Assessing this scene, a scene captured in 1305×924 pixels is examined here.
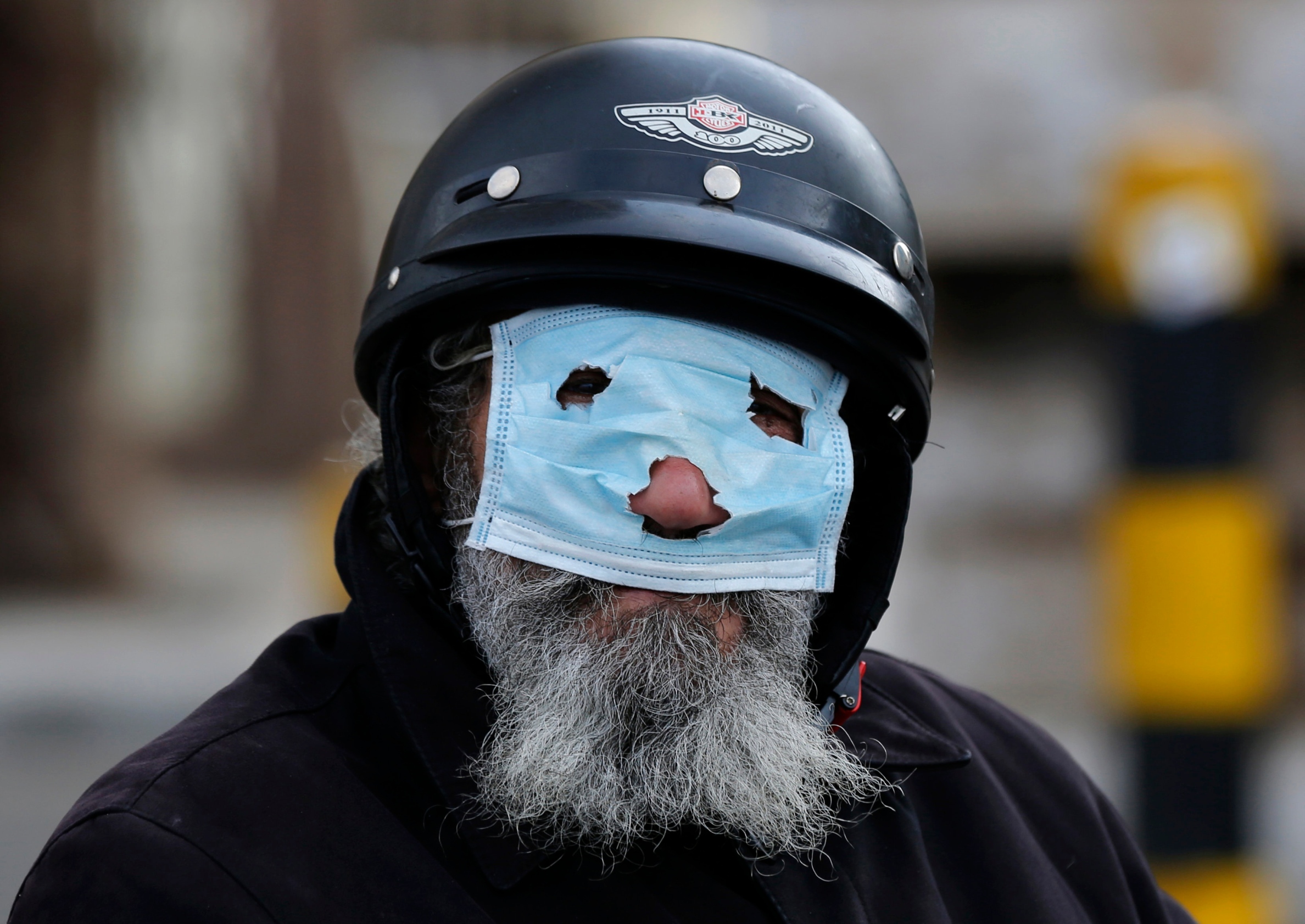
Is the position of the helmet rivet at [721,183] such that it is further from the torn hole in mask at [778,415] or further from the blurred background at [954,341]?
the blurred background at [954,341]

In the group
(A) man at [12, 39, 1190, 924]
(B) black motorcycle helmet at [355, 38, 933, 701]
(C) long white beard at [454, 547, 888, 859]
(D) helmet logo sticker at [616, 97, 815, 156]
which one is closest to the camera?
(A) man at [12, 39, 1190, 924]

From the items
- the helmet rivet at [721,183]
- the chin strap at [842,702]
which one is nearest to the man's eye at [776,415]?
the helmet rivet at [721,183]

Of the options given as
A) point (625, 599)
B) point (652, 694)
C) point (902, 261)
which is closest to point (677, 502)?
point (625, 599)

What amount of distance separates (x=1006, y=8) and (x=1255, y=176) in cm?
519

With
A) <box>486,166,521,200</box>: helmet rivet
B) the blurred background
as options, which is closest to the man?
<box>486,166,521,200</box>: helmet rivet

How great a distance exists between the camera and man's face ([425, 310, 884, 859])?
6.01ft

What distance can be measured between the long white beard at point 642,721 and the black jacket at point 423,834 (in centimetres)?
5

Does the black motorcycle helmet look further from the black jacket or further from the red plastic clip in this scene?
the black jacket

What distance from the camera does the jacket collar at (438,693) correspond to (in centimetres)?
172

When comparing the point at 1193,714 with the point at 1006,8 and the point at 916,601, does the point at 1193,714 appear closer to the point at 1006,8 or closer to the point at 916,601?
the point at 916,601

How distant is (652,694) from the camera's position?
190cm

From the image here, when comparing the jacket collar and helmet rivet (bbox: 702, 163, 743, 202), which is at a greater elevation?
helmet rivet (bbox: 702, 163, 743, 202)

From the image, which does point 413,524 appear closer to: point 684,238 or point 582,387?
point 582,387

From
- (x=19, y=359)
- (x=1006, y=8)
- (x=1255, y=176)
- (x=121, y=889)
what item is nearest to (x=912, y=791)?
(x=121, y=889)
